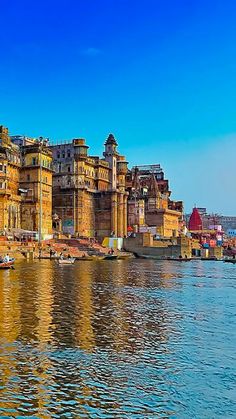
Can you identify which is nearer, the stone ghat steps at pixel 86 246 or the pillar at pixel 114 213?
the stone ghat steps at pixel 86 246

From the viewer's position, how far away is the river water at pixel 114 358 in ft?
43.1

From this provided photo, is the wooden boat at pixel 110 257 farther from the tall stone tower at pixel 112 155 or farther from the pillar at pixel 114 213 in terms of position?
the tall stone tower at pixel 112 155

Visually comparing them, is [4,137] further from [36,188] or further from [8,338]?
[8,338]

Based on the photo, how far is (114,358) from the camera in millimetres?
17734

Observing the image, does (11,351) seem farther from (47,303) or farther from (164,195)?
(164,195)

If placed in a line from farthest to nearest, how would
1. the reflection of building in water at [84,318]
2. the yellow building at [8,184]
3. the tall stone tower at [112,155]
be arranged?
the tall stone tower at [112,155]
the yellow building at [8,184]
the reflection of building in water at [84,318]

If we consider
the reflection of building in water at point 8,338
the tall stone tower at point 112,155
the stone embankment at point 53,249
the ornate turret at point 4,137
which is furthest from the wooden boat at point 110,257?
the reflection of building in water at point 8,338

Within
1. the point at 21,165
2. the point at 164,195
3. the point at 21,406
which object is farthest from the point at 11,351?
the point at 164,195

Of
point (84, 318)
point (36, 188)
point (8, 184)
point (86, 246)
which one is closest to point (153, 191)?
point (36, 188)

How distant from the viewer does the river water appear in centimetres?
1312

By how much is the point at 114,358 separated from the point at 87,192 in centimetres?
10480

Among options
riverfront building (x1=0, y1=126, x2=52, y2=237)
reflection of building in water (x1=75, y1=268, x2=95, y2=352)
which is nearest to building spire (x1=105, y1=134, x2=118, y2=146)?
riverfront building (x1=0, y1=126, x2=52, y2=237)

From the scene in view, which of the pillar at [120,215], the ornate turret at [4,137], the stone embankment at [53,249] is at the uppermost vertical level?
the ornate turret at [4,137]

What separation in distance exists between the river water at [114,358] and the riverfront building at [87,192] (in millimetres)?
85088
